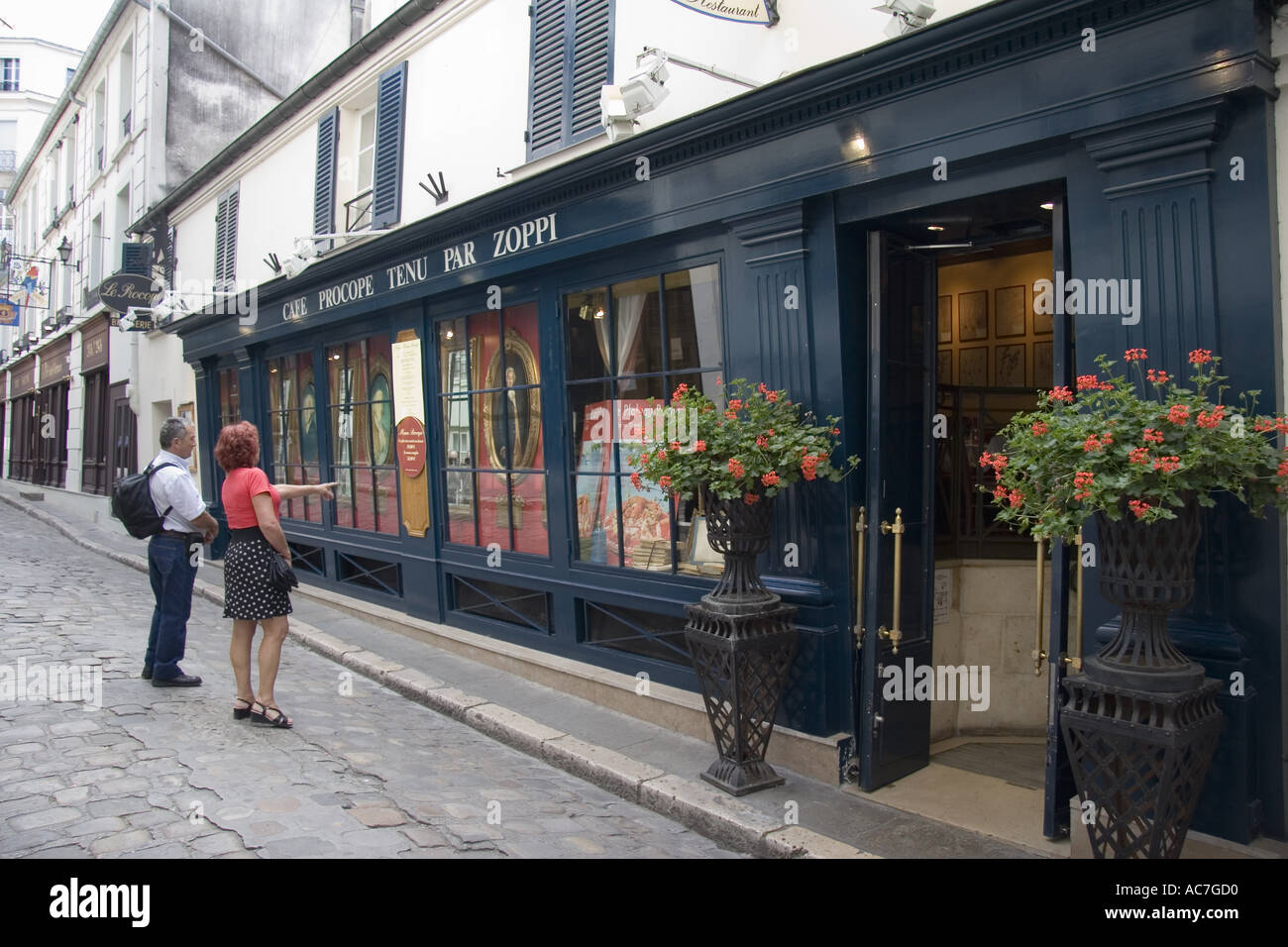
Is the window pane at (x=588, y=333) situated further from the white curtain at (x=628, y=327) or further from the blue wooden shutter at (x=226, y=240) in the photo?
the blue wooden shutter at (x=226, y=240)

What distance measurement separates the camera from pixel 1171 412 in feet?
9.98

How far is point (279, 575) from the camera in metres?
5.48

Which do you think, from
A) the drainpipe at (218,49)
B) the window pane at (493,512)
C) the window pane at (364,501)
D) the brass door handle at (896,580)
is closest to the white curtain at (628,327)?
the window pane at (493,512)

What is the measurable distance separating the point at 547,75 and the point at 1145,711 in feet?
19.4

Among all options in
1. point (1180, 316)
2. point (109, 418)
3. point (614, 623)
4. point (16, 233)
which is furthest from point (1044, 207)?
point (16, 233)

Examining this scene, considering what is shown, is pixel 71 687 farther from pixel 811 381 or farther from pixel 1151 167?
pixel 1151 167

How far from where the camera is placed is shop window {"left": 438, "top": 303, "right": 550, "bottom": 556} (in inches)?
288

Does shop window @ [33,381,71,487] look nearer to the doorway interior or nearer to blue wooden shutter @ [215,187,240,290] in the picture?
blue wooden shutter @ [215,187,240,290]

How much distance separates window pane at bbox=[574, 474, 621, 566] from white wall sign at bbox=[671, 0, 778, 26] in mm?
3044

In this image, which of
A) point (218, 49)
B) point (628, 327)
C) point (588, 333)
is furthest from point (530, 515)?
point (218, 49)

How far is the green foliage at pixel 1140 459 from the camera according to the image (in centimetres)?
302

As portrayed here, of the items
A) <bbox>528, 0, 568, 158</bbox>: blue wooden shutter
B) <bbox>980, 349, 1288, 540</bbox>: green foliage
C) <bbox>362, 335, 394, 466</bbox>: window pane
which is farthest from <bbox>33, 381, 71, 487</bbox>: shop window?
<bbox>980, 349, 1288, 540</bbox>: green foliage

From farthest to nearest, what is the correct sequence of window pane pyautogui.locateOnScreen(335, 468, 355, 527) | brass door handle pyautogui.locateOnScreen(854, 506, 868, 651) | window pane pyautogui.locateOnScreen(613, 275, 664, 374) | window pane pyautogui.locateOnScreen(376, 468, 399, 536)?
window pane pyautogui.locateOnScreen(335, 468, 355, 527)
window pane pyautogui.locateOnScreen(376, 468, 399, 536)
window pane pyautogui.locateOnScreen(613, 275, 664, 374)
brass door handle pyautogui.locateOnScreen(854, 506, 868, 651)

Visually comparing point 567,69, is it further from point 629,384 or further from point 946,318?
point 946,318
